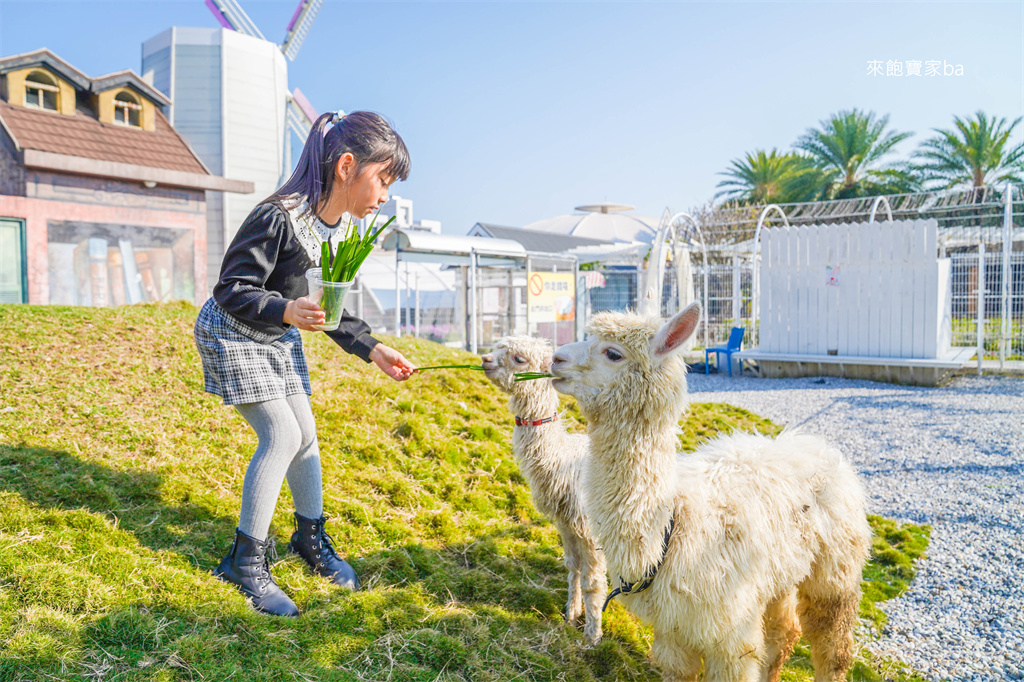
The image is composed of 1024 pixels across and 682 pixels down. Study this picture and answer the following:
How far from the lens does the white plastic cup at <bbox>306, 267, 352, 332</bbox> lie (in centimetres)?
247

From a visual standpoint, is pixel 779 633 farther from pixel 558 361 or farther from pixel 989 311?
pixel 989 311

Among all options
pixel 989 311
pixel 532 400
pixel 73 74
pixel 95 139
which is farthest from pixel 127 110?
pixel 989 311

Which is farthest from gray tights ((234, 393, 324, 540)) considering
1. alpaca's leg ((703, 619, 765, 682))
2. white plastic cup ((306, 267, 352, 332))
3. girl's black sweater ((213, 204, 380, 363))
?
alpaca's leg ((703, 619, 765, 682))

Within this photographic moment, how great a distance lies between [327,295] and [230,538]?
5.65 feet

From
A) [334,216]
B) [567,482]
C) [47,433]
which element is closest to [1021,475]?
[567,482]

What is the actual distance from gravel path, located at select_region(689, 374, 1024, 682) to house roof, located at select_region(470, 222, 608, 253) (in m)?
17.6

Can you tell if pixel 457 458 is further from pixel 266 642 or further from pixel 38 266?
pixel 38 266

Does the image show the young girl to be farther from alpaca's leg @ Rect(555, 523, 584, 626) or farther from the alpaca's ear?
alpaca's leg @ Rect(555, 523, 584, 626)

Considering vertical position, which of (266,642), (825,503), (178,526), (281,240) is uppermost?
(281,240)

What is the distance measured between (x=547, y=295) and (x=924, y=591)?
12.6 meters

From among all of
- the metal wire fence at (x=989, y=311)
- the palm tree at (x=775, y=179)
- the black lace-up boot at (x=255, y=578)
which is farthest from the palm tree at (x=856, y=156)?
the black lace-up boot at (x=255, y=578)

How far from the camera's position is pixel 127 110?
1308 cm

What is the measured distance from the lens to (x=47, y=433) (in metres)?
4.01

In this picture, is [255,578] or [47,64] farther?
[47,64]
